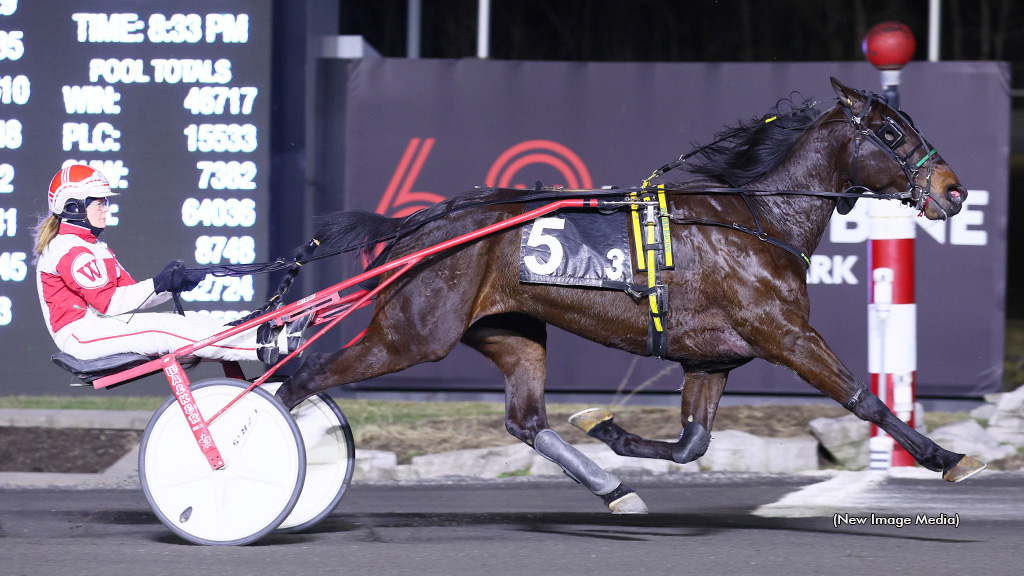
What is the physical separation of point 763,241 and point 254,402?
2281mm

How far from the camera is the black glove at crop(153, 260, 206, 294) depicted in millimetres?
5141

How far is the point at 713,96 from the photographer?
9.26 metres

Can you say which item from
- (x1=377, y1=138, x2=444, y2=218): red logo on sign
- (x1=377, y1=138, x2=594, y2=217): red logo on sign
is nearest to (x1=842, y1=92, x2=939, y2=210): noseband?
(x1=377, y1=138, x2=594, y2=217): red logo on sign

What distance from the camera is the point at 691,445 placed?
5.38 m

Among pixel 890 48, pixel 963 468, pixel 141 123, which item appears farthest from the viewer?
pixel 141 123

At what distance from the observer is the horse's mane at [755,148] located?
217 inches

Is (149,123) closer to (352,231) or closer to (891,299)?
(352,231)

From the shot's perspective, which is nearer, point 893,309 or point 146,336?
point 146,336

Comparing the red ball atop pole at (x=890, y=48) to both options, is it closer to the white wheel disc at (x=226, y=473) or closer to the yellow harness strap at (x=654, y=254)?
the yellow harness strap at (x=654, y=254)

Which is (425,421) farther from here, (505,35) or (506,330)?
(505,35)

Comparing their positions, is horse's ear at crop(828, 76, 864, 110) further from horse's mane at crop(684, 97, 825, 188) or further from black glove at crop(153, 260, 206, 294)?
black glove at crop(153, 260, 206, 294)

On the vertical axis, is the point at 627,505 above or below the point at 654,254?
below

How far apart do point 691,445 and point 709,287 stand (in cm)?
71

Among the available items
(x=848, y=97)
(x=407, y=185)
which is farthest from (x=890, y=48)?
(x=407, y=185)
